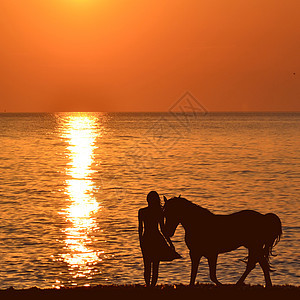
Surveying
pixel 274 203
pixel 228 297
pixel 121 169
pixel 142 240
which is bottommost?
pixel 228 297

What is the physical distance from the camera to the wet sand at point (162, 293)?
1079 cm

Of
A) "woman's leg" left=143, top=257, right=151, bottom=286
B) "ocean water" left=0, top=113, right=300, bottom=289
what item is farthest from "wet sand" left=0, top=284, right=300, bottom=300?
"ocean water" left=0, top=113, right=300, bottom=289

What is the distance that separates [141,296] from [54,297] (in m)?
1.51

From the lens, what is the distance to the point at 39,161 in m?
65.2

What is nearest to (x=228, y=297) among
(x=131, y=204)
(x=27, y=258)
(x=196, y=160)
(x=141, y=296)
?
(x=141, y=296)

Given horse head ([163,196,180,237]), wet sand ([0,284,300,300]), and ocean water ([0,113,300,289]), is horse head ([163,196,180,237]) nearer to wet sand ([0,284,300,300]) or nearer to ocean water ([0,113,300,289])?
wet sand ([0,284,300,300])

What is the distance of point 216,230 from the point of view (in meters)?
11.2

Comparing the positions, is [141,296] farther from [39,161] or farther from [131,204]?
[39,161]

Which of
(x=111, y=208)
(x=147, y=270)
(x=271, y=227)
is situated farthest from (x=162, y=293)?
(x=111, y=208)

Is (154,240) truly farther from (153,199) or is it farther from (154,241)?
(153,199)

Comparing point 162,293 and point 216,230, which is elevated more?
point 216,230

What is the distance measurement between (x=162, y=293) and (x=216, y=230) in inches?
57.4

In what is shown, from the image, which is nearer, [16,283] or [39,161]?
[16,283]

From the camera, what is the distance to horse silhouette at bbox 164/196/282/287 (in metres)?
11.0
